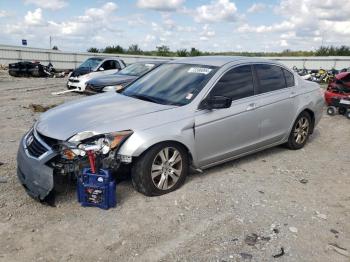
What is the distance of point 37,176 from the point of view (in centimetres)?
405

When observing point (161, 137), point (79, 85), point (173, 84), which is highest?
point (173, 84)

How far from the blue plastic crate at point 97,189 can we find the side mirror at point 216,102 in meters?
1.57

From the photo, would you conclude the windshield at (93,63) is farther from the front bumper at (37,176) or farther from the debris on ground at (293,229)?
the debris on ground at (293,229)

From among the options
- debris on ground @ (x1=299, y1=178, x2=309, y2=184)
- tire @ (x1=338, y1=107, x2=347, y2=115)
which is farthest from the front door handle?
tire @ (x1=338, y1=107, x2=347, y2=115)

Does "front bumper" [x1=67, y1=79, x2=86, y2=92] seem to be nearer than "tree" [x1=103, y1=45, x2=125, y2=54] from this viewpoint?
Yes

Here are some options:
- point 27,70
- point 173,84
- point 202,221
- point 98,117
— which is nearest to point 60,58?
point 27,70

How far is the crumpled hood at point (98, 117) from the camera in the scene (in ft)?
13.8

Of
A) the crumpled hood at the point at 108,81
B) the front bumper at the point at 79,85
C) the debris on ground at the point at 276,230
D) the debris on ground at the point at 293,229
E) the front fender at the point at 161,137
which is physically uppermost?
the front fender at the point at 161,137

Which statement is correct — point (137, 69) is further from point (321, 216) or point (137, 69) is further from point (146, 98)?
point (321, 216)

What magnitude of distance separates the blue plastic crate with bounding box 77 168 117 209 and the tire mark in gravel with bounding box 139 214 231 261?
875 millimetres

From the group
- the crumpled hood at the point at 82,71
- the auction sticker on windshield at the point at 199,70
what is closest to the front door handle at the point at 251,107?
the auction sticker on windshield at the point at 199,70

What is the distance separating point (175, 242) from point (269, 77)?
339 cm

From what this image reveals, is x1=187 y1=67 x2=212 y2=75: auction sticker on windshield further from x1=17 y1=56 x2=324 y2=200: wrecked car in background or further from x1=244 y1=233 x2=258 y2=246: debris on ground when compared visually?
x1=244 y1=233 x2=258 y2=246: debris on ground

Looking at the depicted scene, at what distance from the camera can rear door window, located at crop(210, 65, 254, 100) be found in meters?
5.11
